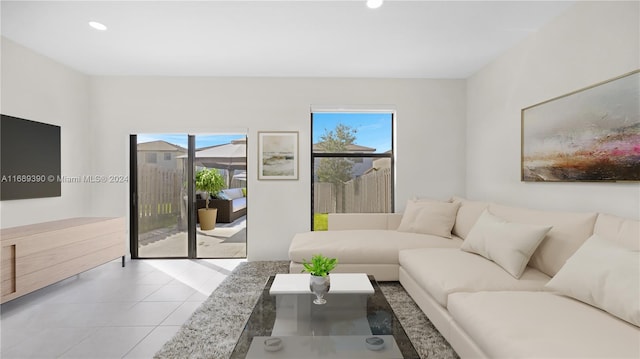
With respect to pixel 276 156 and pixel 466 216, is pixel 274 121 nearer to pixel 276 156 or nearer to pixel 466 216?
pixel 276 156

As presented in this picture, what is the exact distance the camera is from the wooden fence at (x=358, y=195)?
4.50m

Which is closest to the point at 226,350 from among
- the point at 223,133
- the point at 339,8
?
the point at 339,8

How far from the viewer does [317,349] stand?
1.53 m

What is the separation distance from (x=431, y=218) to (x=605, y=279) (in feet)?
6.69

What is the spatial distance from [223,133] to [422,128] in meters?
2.81

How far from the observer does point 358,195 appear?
14.9ft

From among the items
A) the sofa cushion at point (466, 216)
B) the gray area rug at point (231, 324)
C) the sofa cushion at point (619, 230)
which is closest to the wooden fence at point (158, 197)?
the gray area rug at point (231, 324)

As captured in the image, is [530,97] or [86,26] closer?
[86,26]

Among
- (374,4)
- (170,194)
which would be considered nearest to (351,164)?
(374,4)

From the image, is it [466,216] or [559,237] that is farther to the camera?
[466,216]

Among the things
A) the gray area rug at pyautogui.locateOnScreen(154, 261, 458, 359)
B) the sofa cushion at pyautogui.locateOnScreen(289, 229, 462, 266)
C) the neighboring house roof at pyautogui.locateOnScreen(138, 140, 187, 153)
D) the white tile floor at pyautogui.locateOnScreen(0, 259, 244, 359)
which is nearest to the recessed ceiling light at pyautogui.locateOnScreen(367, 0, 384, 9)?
the sofa cushion at pyautogui.locateOnScreen(289, 229, 462, 266)

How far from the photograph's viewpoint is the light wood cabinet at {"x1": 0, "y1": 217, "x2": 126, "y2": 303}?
8.43 ft

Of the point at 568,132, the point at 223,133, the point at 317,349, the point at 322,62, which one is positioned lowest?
the point at 317,349

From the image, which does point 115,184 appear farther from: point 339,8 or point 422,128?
point 422,128
